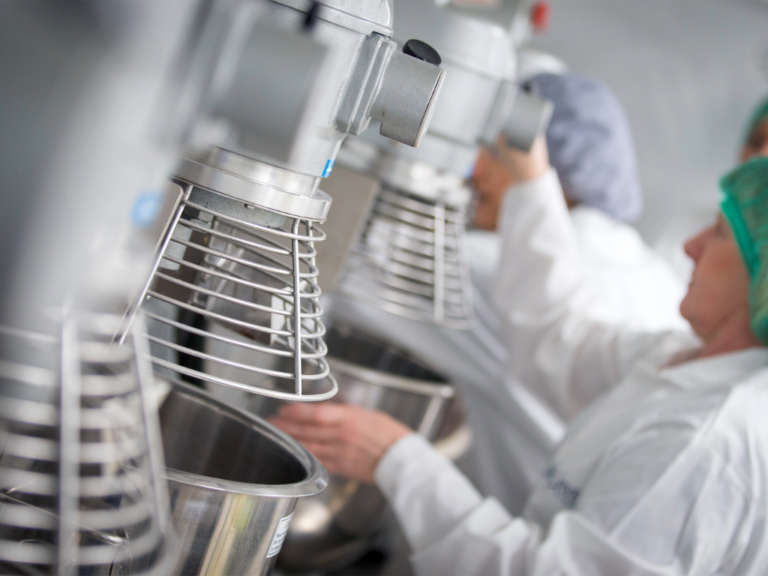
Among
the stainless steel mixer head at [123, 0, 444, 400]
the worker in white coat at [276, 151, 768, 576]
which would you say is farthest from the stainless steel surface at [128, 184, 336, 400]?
the worker in white coat at [276, 151, 768, 576]

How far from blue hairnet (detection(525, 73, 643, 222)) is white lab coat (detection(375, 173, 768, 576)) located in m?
0.53

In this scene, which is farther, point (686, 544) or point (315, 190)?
point (686, 544)

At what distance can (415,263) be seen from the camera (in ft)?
2.26

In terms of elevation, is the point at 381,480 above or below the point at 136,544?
below

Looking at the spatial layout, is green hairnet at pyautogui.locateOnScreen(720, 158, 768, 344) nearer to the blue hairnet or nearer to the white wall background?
the blue hairnet

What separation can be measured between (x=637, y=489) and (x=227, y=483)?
0.45 meters

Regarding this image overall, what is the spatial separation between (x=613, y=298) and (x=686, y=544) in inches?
32.9

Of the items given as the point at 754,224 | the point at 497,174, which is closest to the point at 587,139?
the point at 497,174

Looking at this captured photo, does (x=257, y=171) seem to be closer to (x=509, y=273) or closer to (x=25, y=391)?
(x=25, y=391)

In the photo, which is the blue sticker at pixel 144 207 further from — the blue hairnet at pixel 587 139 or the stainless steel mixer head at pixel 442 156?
the blue hairnet at pixel 587 139

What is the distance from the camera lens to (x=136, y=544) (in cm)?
29

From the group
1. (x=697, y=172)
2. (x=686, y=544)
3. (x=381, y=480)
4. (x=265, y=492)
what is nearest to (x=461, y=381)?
(x=381, y=480)

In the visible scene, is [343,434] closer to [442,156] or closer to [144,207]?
[442,156]

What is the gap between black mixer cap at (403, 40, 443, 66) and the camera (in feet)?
1.42
